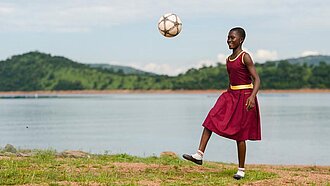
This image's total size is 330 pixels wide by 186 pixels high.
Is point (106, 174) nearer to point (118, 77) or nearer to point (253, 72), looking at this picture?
point (253, 72)

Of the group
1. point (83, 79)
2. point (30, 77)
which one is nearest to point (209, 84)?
point (83, 79)

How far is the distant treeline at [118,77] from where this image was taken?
126 metres

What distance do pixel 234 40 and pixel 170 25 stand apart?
198 cm

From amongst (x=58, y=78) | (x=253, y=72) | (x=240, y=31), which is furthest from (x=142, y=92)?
(x=253, y=72)

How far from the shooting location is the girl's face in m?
9.16

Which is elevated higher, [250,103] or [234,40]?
[234,40]

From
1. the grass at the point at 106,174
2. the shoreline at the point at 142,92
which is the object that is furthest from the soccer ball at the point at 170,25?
the shoreline at the point at 142,92

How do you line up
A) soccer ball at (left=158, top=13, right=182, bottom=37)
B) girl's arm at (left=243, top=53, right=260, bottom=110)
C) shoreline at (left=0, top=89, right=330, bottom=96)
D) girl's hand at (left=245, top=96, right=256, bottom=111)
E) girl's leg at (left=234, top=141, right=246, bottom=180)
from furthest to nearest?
shoreline at (left=0, top=89, right=330, bottom=96)
soccer ball at (left=158, top=13, right=182, bottom=37)
girl's leg at (left=234, top=141, right=246, bottom=180)
girl's arm at (left=243, top=53, right=260, bottom=110)
girl's hand at (left=245, top=96, right=256, bottom=111)

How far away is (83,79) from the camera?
14750cm

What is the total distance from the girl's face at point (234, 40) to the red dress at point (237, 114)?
158 millimetres

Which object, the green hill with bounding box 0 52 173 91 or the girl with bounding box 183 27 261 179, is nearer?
the girl with bounding box 183 27 261 179


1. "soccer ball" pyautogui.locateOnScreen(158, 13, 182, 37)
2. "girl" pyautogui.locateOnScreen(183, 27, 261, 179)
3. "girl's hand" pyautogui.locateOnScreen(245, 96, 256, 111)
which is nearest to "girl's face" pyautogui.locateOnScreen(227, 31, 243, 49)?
"girl" pyautogui.locateOnScreen(183, 27, 261, 179)

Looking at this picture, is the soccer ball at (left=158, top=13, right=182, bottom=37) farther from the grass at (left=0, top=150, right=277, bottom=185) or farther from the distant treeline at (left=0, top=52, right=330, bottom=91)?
the distant treeline at (left=0, top=52, right=330, bottom=91)

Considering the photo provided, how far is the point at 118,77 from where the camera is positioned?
143125 mm
